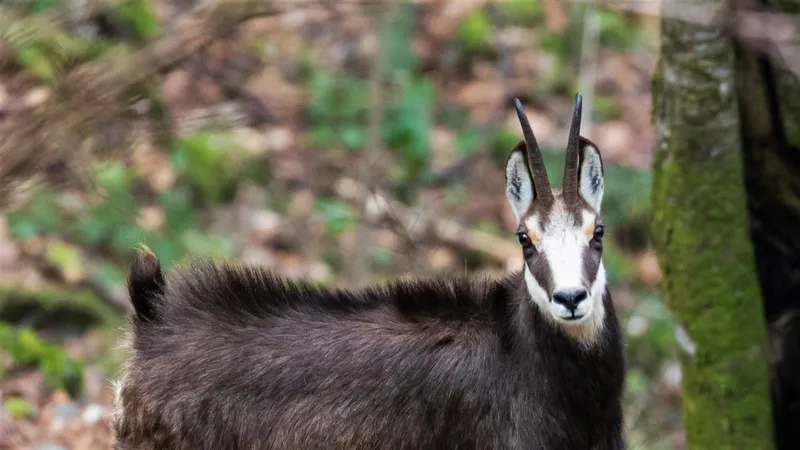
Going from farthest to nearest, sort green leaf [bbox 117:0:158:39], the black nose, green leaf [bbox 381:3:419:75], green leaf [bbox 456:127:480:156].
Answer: green leaf [bbox 381:3:419:75] → green leaf [bbox 456:127:480:156] → green leaf [bbox 117:0:158:39] → the black nose

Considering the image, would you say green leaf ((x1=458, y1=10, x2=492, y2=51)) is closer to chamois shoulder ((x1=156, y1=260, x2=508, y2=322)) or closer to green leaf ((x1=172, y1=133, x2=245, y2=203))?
green leaf ((x1=172, y1=133, x2=245, y2=203))

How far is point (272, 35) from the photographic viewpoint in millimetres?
13312

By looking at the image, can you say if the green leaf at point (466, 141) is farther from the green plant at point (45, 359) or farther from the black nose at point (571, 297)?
the black nose at point (571, 297)

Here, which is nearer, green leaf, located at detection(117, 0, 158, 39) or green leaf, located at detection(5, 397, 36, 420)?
green leaf, located at detection(5, 397, 36, 420)

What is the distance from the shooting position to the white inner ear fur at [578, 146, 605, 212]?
5012mm

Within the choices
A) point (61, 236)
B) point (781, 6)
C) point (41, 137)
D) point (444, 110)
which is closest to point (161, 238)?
point (61, 236)

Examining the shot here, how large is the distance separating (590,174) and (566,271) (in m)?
0.65

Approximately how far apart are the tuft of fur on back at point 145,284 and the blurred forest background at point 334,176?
0.88 metres

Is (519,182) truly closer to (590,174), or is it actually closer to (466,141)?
(590,174)

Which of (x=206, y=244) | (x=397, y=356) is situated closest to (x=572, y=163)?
(x=397, y=356)

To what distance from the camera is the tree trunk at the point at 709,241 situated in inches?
222

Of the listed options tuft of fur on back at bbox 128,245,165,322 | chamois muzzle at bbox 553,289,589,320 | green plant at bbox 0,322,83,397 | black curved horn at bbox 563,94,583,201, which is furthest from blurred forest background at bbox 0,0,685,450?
chamois muzzle at bbox 553,289,589,320

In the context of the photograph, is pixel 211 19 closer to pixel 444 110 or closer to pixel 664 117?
pixel 664 117

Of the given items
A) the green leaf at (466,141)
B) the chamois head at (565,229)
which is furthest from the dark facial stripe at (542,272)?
the green leaf at (466,141)
